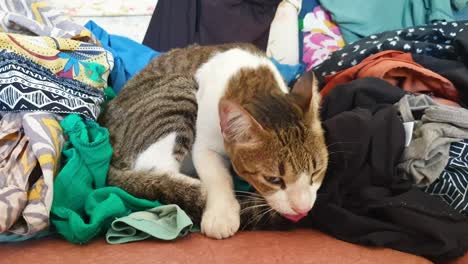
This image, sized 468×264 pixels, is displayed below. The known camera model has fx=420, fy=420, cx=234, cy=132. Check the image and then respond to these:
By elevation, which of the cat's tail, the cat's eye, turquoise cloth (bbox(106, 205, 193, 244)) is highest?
the cat's eye

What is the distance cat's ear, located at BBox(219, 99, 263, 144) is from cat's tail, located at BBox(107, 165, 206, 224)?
0.53 ft

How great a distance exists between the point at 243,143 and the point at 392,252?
42 centimetres

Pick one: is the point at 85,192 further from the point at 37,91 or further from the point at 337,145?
the point at 337,145

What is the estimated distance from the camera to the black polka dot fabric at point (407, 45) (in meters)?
1.45

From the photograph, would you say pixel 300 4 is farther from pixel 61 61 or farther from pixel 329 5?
pixel 61 61

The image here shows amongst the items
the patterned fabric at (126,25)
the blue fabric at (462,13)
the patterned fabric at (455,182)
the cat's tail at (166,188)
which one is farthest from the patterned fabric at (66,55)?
the blue fabric at (462,13)

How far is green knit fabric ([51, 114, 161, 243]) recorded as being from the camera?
0.96m

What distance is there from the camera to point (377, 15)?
6.52ft

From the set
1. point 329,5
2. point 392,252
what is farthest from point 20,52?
point 329,5

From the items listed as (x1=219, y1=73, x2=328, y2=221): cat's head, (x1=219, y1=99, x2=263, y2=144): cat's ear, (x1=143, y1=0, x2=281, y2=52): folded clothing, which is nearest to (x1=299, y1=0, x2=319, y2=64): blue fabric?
(x1=143, y1=0, x2=281, y2=52): folded clothing

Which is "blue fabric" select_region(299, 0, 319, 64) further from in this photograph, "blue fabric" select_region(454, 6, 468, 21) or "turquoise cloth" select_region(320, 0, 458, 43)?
"blue fabric" select_region(454, 6, 468, 21)

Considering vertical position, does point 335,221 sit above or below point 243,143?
below

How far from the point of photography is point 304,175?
0.98 metres

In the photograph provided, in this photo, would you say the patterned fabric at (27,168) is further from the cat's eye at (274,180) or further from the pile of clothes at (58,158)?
the cat's eye at (274,180)
